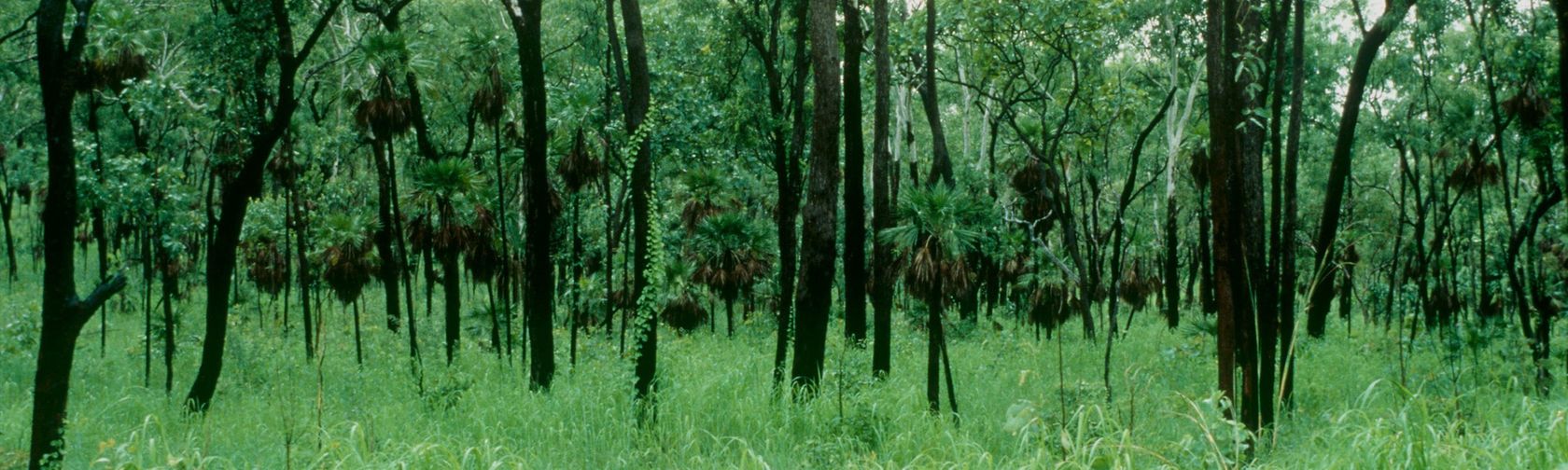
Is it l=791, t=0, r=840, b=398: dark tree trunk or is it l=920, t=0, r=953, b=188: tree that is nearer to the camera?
l=791, t=0, r=840, b=398: dark tree trunk

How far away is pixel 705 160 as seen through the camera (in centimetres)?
2144

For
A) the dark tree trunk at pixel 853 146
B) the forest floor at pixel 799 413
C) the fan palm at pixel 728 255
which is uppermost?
the dark tree trunk at pixel 853 146

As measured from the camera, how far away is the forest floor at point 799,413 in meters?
6.74

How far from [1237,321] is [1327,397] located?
6.64 m

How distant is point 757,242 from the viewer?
83.7 feet

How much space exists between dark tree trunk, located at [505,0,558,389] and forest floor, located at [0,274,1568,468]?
1.82 feet

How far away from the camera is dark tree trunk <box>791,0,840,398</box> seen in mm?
12102

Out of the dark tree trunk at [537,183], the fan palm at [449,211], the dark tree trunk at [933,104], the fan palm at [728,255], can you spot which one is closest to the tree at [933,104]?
the dark tree trunk at [933,104]

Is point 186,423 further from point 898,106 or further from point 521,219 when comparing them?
point 521,219

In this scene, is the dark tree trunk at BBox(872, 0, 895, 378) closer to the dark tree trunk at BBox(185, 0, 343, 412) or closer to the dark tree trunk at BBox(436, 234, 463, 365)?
the dark tree trunk at BBox(185, 0, 343, 412)

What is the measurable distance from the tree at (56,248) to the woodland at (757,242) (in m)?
0.02

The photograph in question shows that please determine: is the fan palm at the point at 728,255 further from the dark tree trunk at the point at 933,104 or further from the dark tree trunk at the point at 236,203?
the dark tree trunk at the point at 236,203

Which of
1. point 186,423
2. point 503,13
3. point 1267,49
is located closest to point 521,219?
point 503,13

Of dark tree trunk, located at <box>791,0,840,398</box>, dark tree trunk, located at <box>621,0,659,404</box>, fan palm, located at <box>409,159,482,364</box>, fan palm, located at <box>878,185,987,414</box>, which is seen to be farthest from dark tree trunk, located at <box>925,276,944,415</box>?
fan palm, located at <box>409,159,482,364</box>
